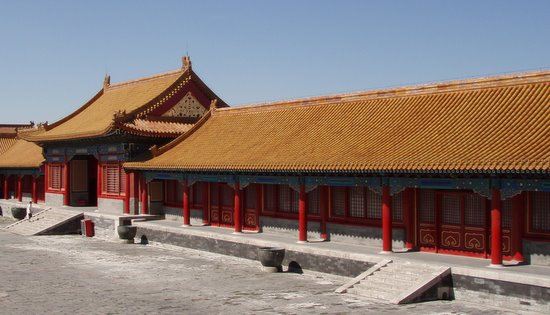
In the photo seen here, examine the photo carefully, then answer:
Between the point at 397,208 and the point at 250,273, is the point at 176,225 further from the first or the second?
the point at 397,208

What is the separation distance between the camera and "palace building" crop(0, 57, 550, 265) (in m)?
19.2

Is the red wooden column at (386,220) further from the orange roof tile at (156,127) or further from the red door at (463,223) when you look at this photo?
the orange roof tile at (156,127)

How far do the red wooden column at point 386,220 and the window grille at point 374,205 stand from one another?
1864 mm

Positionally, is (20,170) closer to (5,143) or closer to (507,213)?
(5,143)

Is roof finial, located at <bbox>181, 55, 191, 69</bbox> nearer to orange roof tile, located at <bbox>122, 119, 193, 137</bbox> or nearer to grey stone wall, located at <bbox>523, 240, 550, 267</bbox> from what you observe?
orange roof tile, located at <bbox>122, 119, 193, 137</bbox>

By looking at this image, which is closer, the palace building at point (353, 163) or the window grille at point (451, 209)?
the palace building at point (353, 163)

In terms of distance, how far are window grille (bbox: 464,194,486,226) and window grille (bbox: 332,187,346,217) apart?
5.05 metres

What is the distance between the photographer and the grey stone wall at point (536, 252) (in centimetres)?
1898

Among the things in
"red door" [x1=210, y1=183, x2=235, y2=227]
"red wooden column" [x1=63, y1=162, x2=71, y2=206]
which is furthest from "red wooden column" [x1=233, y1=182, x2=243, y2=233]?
"red wooden column" [x1=63, y1=162, x2=71, y2=206]

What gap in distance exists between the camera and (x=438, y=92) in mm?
23922

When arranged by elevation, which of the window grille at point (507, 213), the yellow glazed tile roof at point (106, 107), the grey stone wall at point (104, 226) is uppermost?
the yellow glazed tile roof at point (106, 107)

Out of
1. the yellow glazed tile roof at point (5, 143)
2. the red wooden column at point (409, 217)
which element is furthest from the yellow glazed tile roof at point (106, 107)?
the red wooden column at point (409, 217)

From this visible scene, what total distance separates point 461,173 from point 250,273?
27.5ft

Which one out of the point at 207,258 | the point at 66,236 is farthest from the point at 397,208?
the point at 66,236
